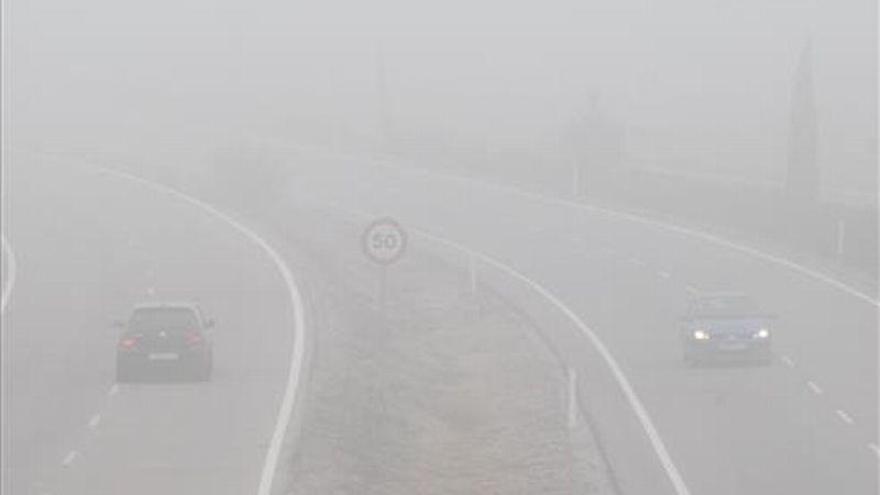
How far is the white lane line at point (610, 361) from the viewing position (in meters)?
24.1

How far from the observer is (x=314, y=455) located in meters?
24.2

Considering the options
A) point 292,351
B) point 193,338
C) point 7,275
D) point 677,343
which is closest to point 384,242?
point 193,338

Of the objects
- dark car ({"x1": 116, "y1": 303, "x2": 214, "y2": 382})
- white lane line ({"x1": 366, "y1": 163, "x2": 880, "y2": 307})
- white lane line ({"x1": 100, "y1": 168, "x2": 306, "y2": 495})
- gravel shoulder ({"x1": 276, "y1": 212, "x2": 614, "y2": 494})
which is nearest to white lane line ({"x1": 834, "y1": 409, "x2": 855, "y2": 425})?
gravel shoulder ({"x1": 276, "y1": 212, "x2": 614, "y2": 494})

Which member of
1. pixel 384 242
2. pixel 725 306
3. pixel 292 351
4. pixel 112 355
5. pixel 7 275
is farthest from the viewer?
pixel 7 275

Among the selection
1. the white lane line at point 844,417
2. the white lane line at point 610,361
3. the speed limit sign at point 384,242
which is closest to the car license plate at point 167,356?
the speed limit sign at point 384,242

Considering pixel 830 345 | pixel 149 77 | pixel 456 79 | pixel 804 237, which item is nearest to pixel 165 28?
pixel 149 77

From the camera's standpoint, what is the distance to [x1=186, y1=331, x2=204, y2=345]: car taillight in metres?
31.3

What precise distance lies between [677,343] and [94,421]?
1348 centimetres

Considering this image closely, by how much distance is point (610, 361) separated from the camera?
115 feet

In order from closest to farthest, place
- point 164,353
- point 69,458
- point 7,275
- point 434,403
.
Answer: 1. point 69,458
2. point 434,403
3. point 164,353
4. point 7,275

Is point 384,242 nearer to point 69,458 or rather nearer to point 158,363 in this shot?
point 69,458

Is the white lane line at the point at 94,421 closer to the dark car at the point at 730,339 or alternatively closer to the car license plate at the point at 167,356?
the car license plate at the point at 167,356

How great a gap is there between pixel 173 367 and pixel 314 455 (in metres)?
7.57

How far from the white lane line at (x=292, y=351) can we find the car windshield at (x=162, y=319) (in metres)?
1.78
